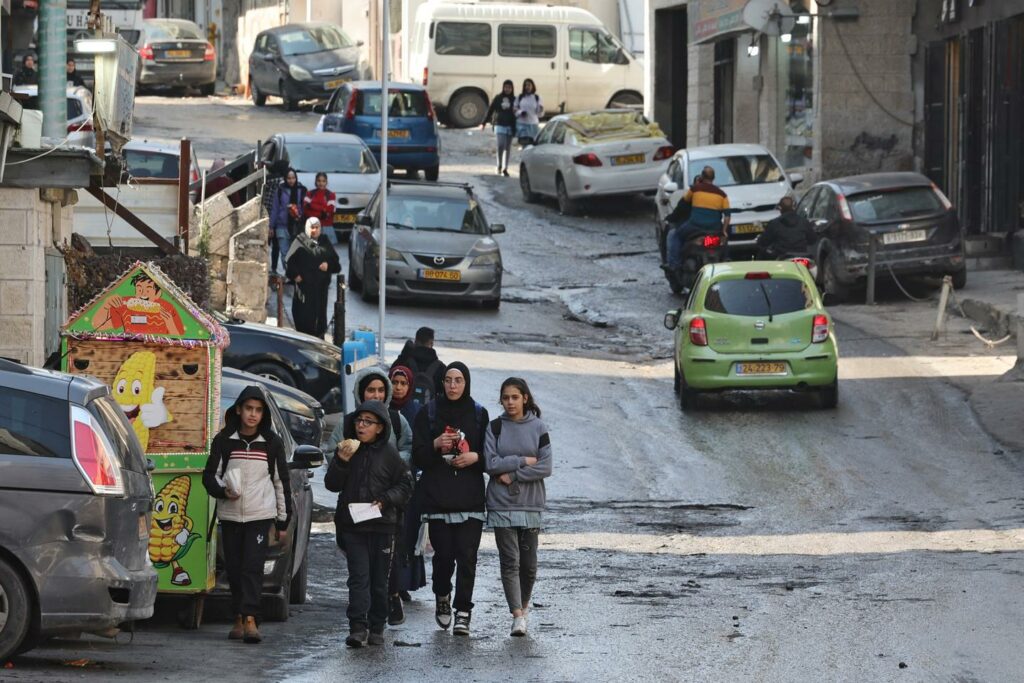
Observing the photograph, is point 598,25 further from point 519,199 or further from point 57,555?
point 57,555

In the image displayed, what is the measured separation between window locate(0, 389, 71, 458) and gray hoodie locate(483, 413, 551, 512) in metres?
3.07

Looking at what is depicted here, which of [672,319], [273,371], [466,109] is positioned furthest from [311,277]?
[466,109]

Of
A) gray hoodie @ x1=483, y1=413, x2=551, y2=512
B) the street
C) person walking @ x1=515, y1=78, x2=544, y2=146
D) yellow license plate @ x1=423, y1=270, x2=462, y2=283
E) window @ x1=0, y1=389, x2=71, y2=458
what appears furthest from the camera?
person walking @ x1=515, y1=78, x2=544, y2=146

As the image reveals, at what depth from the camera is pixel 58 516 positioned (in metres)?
9.75

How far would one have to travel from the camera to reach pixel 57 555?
9766 mm

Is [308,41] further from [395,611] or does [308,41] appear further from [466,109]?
[395,611]

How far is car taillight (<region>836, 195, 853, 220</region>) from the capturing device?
27953 millimetres

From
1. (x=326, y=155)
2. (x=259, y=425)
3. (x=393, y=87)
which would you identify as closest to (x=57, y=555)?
(x=259, y=425)

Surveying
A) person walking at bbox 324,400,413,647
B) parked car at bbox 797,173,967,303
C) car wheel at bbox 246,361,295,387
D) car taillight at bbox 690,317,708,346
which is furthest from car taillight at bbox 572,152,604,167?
person walking at bbox 324,400,413,647

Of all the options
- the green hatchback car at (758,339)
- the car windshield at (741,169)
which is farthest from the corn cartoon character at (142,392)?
the car windshield at (741,169)

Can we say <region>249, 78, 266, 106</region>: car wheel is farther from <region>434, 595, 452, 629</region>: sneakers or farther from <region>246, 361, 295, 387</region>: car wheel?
<region>434, 595, 452, 629</region>: sneakers

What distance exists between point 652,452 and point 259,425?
8285 millimetres

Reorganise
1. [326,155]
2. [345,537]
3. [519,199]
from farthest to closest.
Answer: [519,199]
[326,155]
[345,537]

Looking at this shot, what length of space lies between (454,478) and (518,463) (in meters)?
0.39
